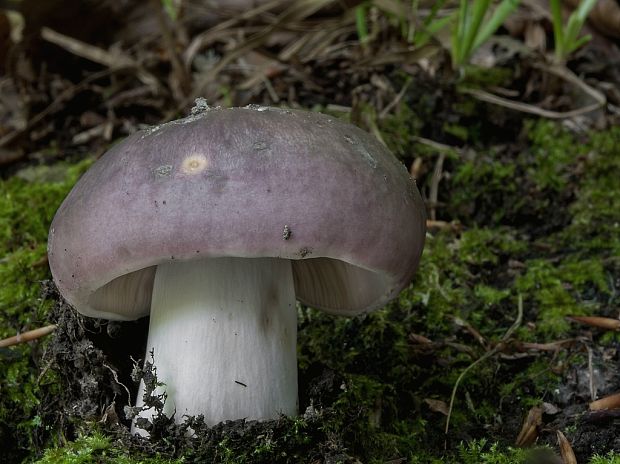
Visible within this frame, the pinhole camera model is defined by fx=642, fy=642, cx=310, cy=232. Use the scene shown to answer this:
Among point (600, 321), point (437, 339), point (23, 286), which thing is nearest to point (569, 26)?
point (600, 321)

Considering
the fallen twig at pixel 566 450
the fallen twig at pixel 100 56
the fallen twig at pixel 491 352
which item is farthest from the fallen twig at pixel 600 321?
the fallen twig at pixel 100 56

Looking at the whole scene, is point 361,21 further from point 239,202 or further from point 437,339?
point 239,202

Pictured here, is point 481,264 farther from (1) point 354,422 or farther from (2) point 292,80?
(2) point 292,80

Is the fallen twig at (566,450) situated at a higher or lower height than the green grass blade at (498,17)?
lower

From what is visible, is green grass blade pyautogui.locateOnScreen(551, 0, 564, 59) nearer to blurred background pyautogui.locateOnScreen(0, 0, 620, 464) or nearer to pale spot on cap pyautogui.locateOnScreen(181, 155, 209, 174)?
blurred background pyautogui.locateOnScreen(0, 0, 620, 464)

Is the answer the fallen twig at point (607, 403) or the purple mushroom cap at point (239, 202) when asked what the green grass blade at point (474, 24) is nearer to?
the purple mushroom cap at point (239, 202)
